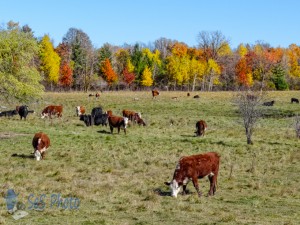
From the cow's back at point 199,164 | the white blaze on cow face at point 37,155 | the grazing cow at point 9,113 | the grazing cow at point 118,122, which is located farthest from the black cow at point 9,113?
the cow's back at point 199,164

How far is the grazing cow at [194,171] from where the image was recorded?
1382cm

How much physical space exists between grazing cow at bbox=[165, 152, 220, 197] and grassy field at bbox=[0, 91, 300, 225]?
1.60 feet

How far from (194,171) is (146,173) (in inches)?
178

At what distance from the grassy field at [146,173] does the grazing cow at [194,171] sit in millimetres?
488

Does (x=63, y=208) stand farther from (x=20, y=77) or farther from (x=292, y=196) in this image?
(x=20, y=77)

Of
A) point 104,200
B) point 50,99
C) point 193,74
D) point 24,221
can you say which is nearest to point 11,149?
point 104,200

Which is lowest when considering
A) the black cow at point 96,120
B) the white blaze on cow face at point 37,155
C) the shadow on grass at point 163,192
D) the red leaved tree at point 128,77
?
the shadow on grass at point 163,192

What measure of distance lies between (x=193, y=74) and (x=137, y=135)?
214 ft

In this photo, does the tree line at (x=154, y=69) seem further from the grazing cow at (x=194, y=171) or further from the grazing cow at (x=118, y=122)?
the grazing cow at (x=194, y=171)

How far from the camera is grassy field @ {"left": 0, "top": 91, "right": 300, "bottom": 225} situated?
37.6 feet

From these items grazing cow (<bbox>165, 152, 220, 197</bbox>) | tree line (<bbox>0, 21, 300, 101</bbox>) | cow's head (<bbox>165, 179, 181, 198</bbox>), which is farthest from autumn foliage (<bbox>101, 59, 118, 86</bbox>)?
cow's head (<bbox>165, 179, 181, 198</bbox>)

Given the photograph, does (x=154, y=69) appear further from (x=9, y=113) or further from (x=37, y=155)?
(x=37, y=155)

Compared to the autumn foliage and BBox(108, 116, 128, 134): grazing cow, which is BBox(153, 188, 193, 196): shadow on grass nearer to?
BBox(108, 116, 128, 134): grazing cow

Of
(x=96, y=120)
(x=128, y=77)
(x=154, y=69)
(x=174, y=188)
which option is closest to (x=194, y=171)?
(x=174, y=188)
